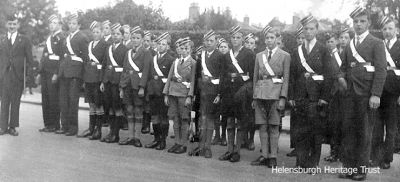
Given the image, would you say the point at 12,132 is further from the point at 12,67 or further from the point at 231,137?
the point at 231,137

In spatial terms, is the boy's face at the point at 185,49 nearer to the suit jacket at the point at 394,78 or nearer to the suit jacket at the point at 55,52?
the suit jacket at the point at 55,52

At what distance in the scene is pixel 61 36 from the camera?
34.4ft

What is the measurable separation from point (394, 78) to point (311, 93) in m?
1.36

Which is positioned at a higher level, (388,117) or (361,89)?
(361,89)

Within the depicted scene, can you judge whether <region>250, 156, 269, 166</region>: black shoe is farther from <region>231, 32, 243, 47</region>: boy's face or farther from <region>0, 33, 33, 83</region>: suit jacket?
<region>0, 33, 33, 83</region>: suit jacket

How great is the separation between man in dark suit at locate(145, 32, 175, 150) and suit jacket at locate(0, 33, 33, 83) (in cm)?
280

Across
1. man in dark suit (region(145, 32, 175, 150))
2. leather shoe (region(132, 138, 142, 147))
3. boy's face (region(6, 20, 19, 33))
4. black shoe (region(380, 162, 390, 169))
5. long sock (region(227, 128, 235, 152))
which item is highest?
boy's face (region(6, 20, 19, 33))

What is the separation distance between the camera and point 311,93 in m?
7.10

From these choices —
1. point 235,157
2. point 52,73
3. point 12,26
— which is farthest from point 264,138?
point 12,26

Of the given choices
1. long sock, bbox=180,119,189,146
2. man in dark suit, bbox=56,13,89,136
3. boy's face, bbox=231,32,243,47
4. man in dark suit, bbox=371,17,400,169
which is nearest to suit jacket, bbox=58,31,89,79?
man in dark suit, bbox=56,13,89,136

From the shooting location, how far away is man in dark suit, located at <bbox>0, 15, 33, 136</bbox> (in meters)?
10.2

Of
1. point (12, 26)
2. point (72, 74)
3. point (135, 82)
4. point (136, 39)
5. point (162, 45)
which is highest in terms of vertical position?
point (12, 26)

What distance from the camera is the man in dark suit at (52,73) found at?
10.5 metres

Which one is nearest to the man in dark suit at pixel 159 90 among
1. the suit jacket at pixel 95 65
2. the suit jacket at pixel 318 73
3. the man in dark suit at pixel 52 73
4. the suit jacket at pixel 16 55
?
the suit jacket at pixel 95 65
